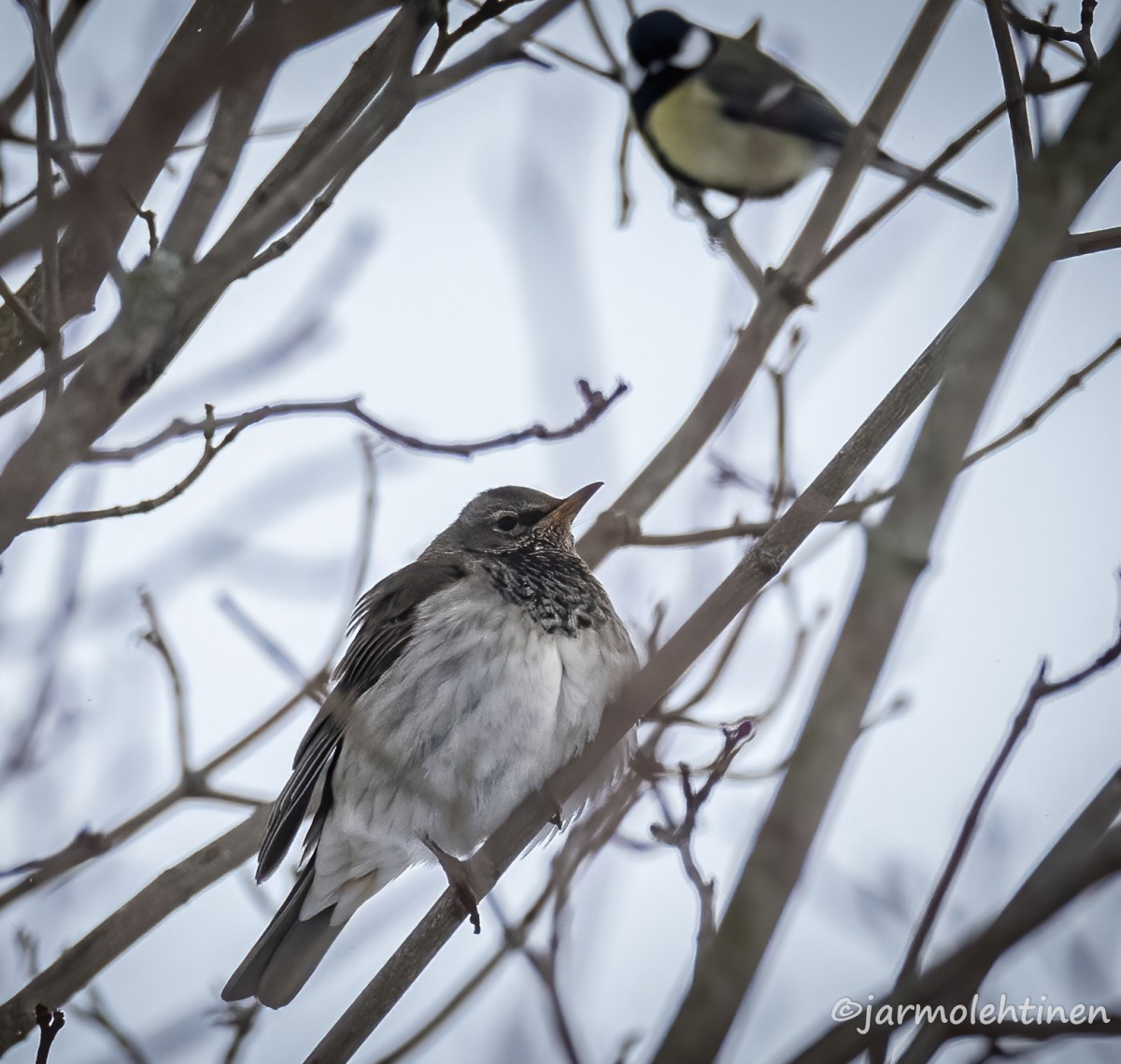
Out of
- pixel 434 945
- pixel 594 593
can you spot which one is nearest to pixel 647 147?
pixel 594 593

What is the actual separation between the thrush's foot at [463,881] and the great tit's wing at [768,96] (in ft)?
14.4

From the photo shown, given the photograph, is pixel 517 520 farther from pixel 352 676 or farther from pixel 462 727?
pixel 462 727

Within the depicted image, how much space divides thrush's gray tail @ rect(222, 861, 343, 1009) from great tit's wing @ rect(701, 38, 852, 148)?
484 centimetres

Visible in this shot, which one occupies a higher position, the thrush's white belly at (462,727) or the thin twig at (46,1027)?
the thrush's white belly at (462,727)

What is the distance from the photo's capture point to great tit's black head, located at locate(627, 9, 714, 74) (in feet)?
27.0

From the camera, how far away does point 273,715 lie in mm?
4926

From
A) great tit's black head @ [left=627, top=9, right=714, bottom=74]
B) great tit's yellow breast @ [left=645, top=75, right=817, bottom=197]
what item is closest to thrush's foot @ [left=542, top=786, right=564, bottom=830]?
great tit's yellow breast @ [left=645, top=75, right=817, bottom=197]

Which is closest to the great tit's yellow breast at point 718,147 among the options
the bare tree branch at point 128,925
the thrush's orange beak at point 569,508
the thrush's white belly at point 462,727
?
the thrush's orange beak at point 569,508

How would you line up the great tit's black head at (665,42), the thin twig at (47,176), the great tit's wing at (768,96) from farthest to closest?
the great tit's black head at (665,42) < the great tit's wing at (768,96) < the thin twig at (47,176)

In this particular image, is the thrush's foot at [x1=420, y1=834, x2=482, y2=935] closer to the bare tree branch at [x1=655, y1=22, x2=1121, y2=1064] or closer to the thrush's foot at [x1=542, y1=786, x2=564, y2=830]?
the thrush's foot at [x1=542, y1=786, x2=564, y2=830]

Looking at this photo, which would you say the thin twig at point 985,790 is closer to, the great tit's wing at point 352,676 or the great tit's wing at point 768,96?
the great tit's wing at point 352,676

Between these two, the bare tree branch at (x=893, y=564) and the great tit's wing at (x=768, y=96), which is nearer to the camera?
the bare tree branch at (x=893, y=564)

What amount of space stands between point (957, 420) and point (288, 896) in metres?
4.50

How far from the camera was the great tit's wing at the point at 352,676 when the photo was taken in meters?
5.31
